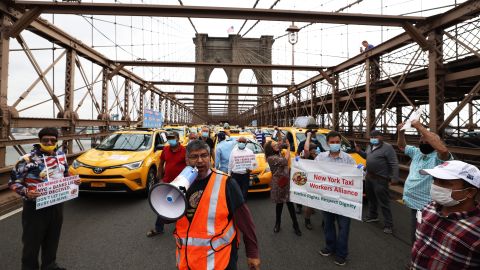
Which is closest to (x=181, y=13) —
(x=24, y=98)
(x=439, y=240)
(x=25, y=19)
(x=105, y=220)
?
(x=25, y=19)

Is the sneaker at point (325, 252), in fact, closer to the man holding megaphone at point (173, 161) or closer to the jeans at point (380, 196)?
the jeans at point (380, 196)

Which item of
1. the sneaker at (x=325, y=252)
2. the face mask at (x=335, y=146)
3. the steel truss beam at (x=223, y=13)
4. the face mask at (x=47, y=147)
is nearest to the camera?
the face mask at (x=47, y=147)

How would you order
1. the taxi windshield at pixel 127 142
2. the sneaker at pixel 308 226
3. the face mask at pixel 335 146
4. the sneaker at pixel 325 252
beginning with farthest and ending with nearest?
1. the taxi windshield at pixel 127 142
2. the sneaker at pixel 308 226
3. the face mask at pixel 335 146
4. the sneaker at pixel 325 252

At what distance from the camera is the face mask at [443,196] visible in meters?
1.67

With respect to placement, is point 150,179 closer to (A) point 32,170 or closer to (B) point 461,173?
(A) point 32,170

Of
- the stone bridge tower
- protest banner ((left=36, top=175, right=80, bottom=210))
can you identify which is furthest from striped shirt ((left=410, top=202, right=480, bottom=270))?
the stone bridge tower

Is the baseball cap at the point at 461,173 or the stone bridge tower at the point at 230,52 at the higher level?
the stone bridge tower at the point at 230,52

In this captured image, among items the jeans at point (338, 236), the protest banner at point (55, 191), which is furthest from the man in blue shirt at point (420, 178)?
the protest banner at point (55, 191)

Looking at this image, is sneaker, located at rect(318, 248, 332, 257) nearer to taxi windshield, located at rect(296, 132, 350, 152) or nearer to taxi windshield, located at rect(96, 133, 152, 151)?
taxi windshield, located at rect(296, 132, 350, 152)

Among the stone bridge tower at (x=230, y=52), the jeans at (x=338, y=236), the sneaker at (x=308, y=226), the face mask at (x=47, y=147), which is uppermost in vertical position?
the stone bridge tower at (x=230, y=52)

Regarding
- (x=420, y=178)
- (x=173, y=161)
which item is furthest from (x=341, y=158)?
(x=173, y=161)

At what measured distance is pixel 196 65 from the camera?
14.0 meters

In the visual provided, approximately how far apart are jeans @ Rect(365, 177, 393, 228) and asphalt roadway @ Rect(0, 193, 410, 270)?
0.73 feet

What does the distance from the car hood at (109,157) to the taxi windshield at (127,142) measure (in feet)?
0.99
